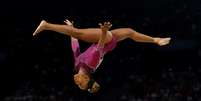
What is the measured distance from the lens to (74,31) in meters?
8.52

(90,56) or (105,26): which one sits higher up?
(105,26)

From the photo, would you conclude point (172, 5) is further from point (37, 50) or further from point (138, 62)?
point (37, 50)

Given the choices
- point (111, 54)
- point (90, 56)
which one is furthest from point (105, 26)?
point (111, 54)

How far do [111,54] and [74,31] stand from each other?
266 inches

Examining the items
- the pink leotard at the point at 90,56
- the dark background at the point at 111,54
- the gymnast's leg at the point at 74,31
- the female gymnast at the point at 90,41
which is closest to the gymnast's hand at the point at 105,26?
the female gymnast at the point at 90,41

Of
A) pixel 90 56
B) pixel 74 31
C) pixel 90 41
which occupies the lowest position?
pixel 90 56

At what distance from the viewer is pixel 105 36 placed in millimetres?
8438

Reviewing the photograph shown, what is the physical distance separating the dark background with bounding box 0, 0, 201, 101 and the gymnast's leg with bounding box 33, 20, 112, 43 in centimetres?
589

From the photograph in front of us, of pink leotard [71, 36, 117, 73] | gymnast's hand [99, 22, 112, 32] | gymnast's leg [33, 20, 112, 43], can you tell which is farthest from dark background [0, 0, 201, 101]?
gymnast's hand [99, 22, 112, 32]

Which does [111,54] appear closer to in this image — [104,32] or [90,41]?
[90,41]

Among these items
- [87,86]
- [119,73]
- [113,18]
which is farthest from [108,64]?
[87,86]

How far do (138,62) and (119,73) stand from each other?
55cm

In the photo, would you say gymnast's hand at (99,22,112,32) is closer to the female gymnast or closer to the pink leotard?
the female gymnast

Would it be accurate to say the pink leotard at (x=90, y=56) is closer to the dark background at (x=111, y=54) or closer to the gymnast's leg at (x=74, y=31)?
the gymnast's leg at (x=74, y=31)
